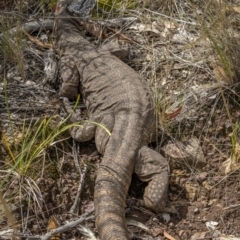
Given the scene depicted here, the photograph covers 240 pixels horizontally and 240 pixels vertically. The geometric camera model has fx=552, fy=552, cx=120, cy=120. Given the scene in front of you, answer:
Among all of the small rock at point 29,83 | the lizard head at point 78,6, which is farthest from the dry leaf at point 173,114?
the lizard head at point 78,6

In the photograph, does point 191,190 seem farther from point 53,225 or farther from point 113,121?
point 53,225

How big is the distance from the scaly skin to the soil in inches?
6.4

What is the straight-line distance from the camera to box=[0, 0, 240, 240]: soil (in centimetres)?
457

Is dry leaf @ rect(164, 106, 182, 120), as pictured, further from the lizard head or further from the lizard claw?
the lizard head

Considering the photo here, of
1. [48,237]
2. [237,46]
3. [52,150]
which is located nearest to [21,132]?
[52,150]

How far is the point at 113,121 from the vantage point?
17.2 feet

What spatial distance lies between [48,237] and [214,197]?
5.14 ft

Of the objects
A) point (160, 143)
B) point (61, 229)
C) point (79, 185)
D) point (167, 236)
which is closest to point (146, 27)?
point (160, 143)

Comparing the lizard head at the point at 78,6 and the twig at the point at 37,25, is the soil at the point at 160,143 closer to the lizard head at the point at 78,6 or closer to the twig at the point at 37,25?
the twig at the point at 37,25

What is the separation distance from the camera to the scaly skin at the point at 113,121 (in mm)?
4586

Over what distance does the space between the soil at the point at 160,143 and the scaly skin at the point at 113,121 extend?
16cm

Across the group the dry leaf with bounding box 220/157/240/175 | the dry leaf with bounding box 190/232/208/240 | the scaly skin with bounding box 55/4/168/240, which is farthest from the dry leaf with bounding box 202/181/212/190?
the dry leaf with bounding box 190/232/208/240

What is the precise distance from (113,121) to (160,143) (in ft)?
1.62

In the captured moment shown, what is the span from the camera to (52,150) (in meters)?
4.99
